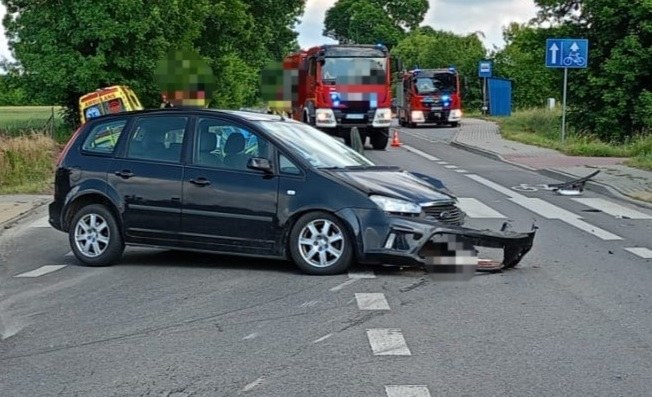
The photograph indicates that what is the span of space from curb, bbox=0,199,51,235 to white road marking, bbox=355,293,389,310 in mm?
6729

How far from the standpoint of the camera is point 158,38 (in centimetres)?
2856

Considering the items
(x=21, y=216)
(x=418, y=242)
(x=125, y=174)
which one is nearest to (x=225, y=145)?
(x=125, y=174)

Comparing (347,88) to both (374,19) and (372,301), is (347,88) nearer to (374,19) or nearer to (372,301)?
(372,301)

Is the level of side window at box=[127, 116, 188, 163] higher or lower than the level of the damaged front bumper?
higher

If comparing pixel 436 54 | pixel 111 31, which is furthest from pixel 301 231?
pixel 436 54

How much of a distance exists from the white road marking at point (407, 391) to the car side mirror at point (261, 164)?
397cm

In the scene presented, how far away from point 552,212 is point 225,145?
6.52m

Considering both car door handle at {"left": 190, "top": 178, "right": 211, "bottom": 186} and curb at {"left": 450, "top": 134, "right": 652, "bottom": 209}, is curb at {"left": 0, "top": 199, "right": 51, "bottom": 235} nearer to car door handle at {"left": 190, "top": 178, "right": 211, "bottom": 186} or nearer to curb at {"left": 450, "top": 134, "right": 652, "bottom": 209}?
car door handle at {"left": 190, "top": 178, "right": 211, "bottom": 186}

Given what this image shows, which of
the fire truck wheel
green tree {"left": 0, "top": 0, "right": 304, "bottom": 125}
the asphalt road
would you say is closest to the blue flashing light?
the fire truck wheel

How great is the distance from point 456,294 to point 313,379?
2.78m

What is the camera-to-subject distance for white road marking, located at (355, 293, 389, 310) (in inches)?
303

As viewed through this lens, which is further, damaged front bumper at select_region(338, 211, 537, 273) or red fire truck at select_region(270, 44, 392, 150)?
red fire truck at select_region(270, 44, 392, 150)

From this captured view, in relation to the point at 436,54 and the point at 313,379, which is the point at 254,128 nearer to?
the point at 313,379

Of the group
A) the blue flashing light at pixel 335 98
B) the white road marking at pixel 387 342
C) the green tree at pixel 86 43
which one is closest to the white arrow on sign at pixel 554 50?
the blue flashing light at pixel 335 98
